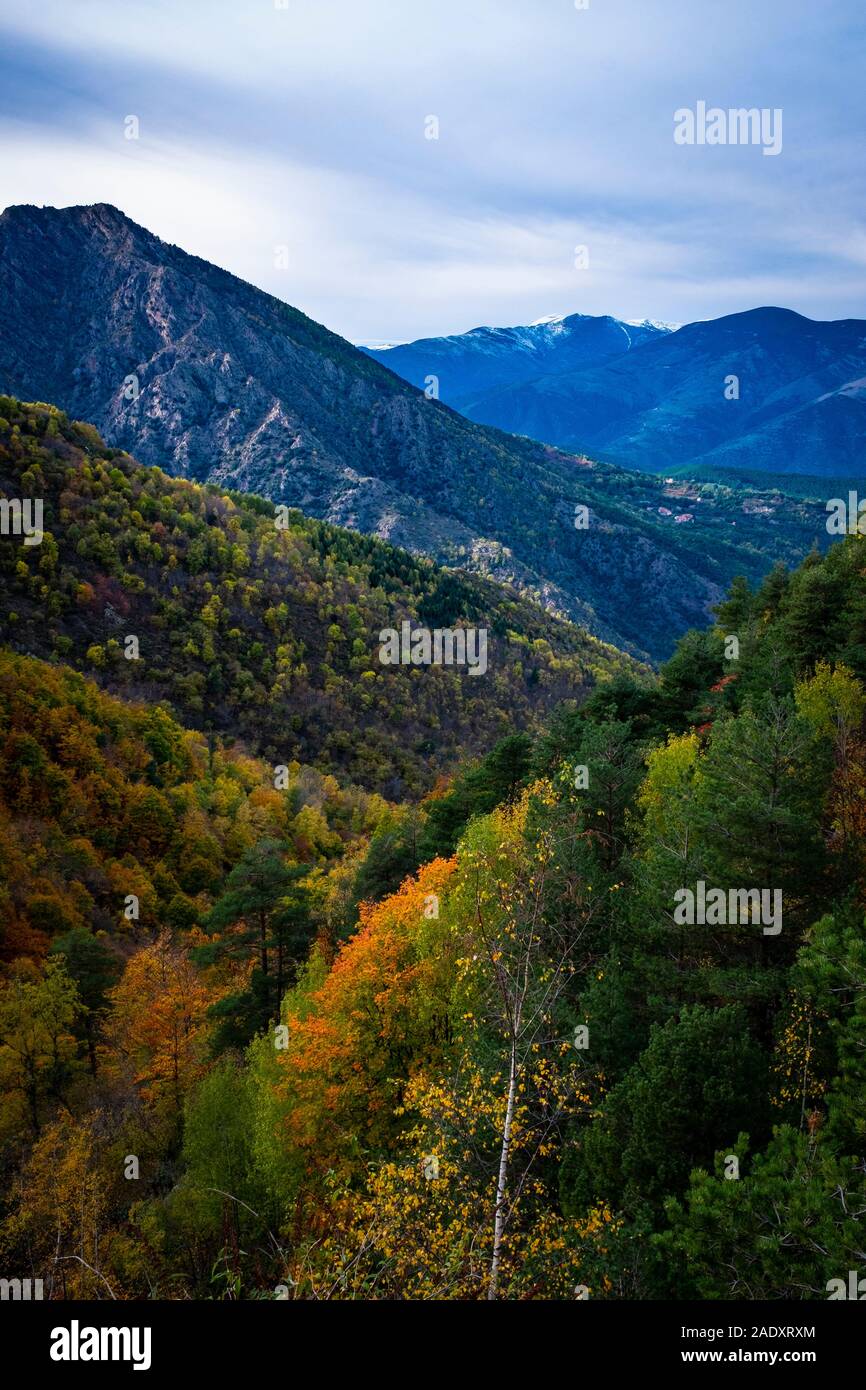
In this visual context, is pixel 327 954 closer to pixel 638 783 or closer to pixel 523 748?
pixel 523 748

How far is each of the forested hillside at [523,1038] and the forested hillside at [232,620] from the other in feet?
172

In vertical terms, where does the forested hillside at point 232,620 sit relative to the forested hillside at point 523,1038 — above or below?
above

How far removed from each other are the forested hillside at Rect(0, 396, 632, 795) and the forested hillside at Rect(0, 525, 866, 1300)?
52.5 m

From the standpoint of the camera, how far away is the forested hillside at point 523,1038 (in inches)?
487

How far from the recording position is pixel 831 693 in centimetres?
2930

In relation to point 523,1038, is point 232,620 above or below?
above

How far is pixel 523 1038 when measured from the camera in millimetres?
15180

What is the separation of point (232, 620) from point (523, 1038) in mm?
115941

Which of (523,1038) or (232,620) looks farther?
(232,620)

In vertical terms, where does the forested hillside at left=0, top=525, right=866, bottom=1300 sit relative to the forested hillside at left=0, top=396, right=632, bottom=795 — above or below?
below

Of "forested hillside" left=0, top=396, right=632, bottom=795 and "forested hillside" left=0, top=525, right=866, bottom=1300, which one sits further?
"forested hillside" left=0, top=396, right=632, bottom=795

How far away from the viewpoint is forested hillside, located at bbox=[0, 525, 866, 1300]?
1236 cm
